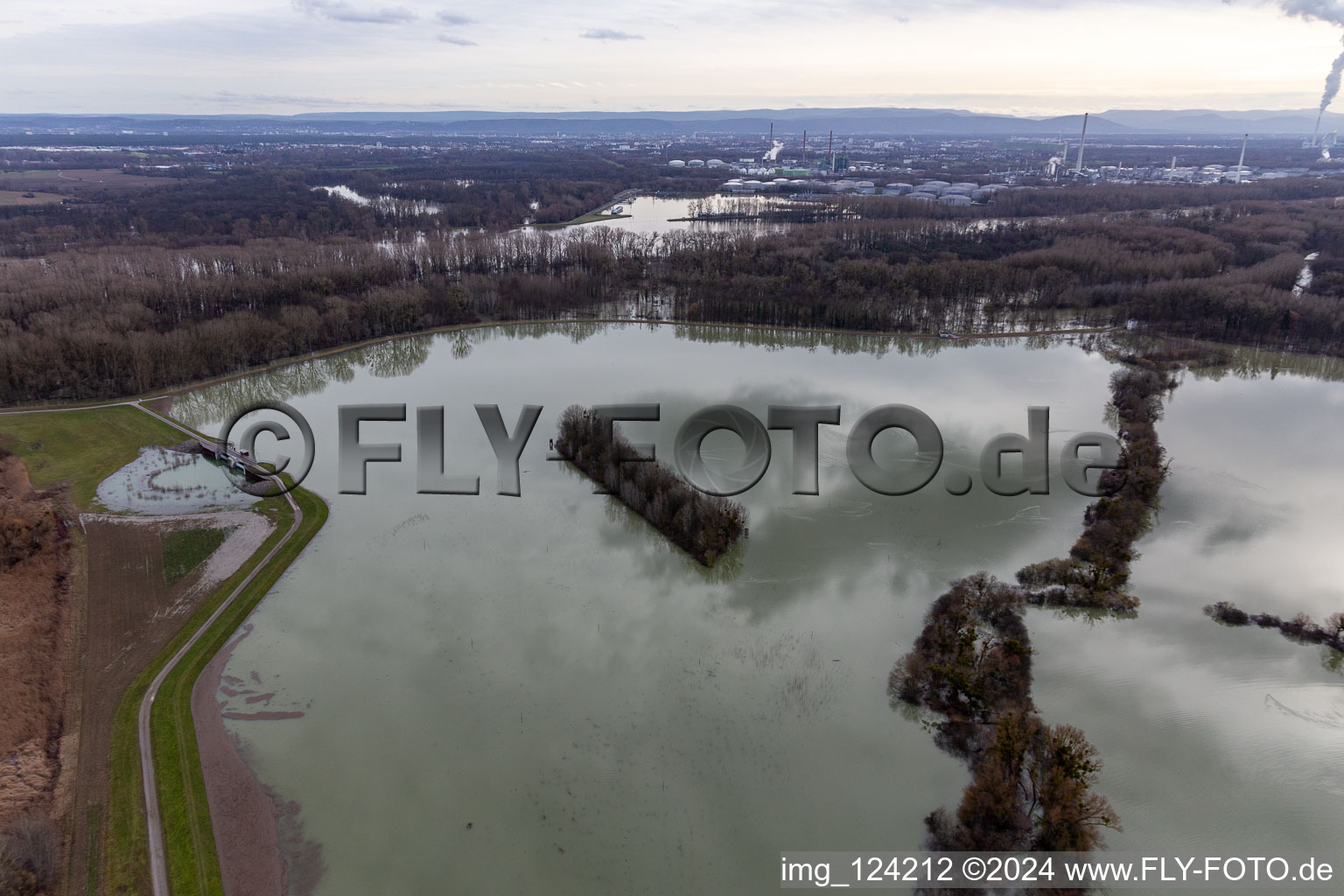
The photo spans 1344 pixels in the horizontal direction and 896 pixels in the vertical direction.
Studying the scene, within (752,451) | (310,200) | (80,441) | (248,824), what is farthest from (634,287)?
(310,200)

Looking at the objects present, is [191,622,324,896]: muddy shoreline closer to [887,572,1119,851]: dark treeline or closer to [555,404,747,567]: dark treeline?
[555,404,747,567]: dark treeline

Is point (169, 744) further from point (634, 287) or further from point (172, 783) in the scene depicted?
point (634, 287)

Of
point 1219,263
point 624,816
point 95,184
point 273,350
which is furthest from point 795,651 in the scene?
point 95,184

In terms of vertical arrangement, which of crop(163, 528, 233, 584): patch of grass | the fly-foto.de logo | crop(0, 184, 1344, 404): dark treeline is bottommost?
crop(163, 528, 233, 584): patch of grass

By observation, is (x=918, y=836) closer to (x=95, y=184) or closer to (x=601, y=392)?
(x=601, y=392)

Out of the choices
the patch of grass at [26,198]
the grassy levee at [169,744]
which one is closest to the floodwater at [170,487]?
the grassy levee at [169,744]

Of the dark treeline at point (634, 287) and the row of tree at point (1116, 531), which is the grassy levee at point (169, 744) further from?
the row of tree at point (1116, 531)

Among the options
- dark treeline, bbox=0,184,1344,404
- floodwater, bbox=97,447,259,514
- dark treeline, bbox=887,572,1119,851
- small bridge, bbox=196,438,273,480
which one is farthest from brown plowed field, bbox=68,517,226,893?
dark treeline, bbox=0,184,1344,404
